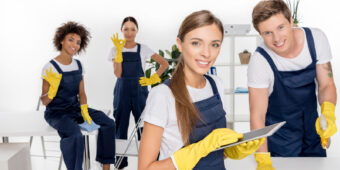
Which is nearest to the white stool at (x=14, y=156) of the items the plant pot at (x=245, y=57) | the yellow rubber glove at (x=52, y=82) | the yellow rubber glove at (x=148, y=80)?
the yellow rubber glove at (x=52, y=82)

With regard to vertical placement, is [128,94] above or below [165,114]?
below

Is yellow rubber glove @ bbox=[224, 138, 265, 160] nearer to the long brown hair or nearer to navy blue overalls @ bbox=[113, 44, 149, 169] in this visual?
the long brown hair

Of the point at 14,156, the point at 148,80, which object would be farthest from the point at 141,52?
the point at 14,156

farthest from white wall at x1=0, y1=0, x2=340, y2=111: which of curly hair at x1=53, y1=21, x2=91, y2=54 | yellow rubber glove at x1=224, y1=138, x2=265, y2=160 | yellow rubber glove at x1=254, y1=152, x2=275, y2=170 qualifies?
yellow rubber glove at x1=224, y1=138, x2=265, y2=160

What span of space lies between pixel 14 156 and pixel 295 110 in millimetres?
1950

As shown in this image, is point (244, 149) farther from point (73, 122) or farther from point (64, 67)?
point (64, 67)

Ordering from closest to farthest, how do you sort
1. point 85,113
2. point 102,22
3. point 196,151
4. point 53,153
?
point 196,151, point 85,113, point 53,153, point 102,22

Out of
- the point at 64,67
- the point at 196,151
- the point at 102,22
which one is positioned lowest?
the point at 196,151

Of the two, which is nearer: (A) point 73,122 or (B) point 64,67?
(A) point 73,122

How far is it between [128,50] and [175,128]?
2.52 metres

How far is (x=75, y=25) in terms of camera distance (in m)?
3.13

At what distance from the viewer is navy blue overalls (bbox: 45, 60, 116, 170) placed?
8.78ft

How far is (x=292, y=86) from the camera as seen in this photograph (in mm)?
1758

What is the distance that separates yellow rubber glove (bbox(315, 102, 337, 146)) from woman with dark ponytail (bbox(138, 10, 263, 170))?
48 cm
